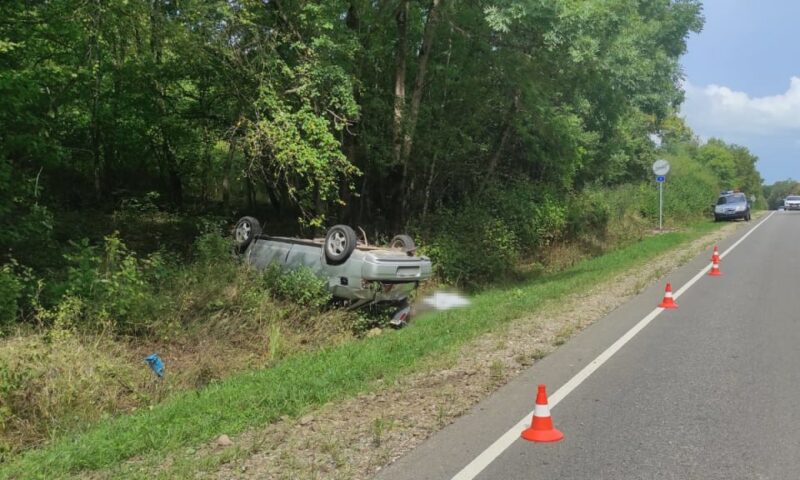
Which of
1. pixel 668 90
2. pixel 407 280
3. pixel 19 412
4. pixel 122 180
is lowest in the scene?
pixel 19 412

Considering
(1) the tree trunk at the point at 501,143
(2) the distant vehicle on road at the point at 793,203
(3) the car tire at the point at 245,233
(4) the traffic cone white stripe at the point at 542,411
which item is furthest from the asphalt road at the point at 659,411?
(2) the distant vehicle on road at the point at 793,203

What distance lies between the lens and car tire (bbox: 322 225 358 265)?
10570 mm

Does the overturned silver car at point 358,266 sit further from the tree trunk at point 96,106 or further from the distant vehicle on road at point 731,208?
the distant vehicle on road at point 731,208

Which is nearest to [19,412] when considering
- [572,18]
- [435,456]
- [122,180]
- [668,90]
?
[435,456]

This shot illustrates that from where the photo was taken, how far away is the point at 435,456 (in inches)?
182

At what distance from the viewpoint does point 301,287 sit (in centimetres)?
1083

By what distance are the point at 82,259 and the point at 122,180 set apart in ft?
41.8

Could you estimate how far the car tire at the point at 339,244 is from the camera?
10.6 meters

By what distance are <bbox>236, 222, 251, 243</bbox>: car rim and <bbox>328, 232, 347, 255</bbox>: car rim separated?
2539 mm

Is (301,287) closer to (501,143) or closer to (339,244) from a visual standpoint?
(339,244)

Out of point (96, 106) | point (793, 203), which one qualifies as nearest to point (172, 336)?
point (96, 106)

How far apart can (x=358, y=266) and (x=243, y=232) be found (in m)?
3.46

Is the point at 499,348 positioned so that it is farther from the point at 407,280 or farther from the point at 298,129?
the point at 298,129

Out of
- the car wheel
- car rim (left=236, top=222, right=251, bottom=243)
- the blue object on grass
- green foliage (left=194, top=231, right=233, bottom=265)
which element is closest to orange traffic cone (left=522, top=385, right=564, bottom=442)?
the blue object on grass
